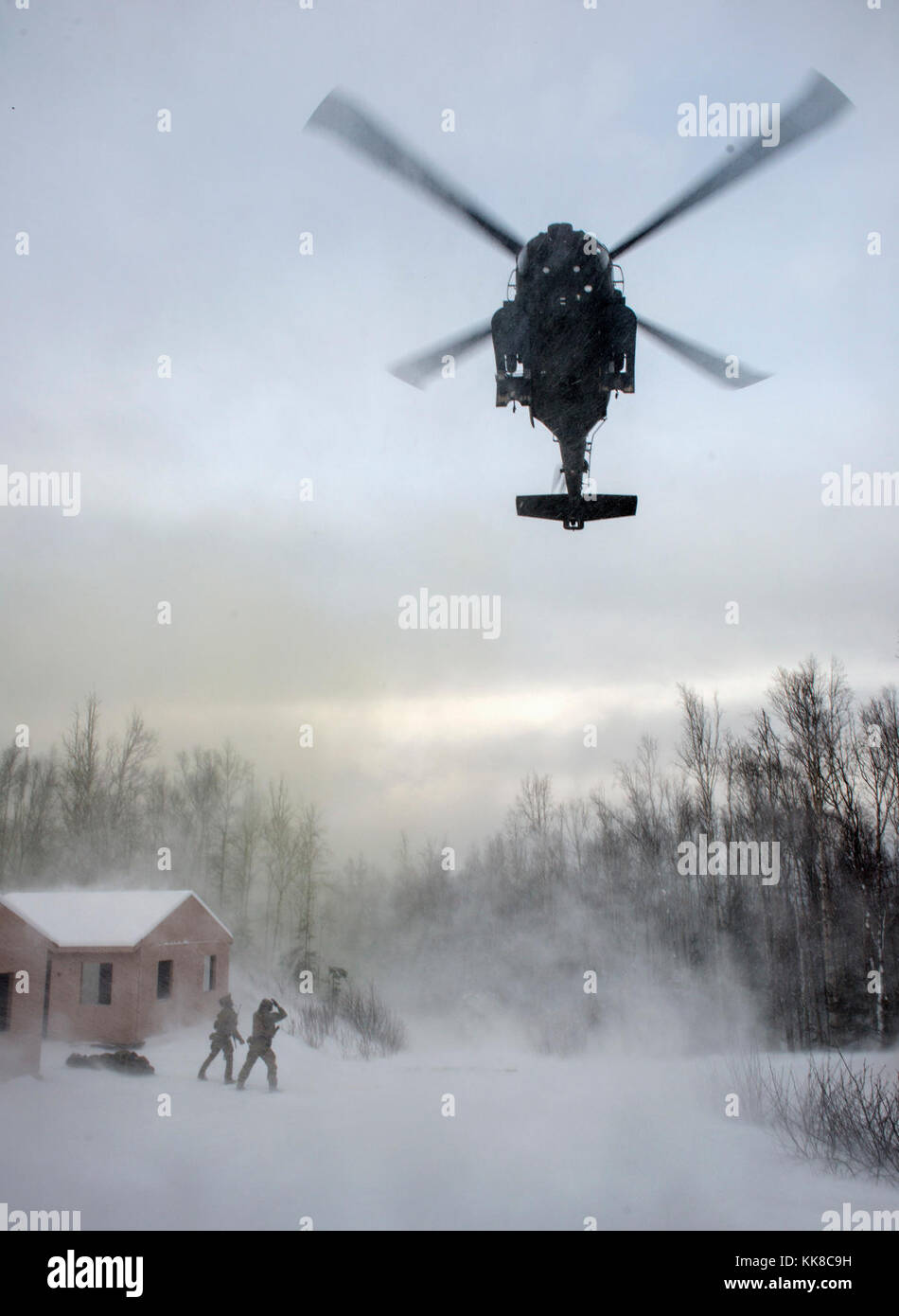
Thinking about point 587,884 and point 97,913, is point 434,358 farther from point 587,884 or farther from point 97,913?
point 587,884

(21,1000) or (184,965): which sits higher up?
(21,1000)

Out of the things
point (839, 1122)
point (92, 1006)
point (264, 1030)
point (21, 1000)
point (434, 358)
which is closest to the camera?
point (434, 358)

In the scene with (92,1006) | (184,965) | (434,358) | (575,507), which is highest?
(434,358)

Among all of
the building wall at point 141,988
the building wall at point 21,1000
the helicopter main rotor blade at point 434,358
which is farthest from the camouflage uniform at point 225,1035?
the helicopter main rotor blade at point 434,358

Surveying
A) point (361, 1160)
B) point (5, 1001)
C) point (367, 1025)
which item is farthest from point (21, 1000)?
point (367, 1025)
